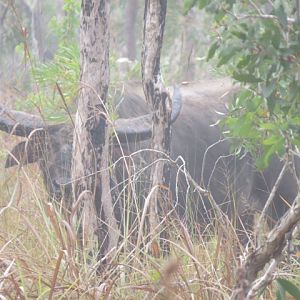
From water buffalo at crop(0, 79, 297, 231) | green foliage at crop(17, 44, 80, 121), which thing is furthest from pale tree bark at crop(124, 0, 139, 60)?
green foliage at crop(17, 44, 80, 121)

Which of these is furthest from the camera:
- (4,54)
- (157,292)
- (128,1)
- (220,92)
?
(128,1)

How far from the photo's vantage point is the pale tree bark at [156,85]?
16.7 ft

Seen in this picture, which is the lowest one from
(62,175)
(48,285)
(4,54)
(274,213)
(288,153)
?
(4,54)

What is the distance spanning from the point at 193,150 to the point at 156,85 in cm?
244

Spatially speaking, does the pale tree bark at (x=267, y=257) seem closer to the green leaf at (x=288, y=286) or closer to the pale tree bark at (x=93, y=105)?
the green leaf at (x=288, y=286)

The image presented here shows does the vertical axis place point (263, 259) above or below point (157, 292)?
above

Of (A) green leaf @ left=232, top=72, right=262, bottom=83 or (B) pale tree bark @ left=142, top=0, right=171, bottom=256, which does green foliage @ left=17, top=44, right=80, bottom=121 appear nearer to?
(B) pale tree bark @ left=142, top=0, right=171, bottom=256

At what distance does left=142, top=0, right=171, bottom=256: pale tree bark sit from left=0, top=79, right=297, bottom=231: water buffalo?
67 cm

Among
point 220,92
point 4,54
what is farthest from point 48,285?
point 4,54

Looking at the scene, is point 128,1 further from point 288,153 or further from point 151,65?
point 288,153

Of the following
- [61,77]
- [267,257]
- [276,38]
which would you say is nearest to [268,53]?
[276,38]

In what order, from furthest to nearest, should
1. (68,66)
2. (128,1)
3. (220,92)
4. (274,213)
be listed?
1. (128,1)
2. (220,92)
3. (274,213)
4. (68,66)

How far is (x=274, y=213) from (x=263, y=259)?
4.65 meters

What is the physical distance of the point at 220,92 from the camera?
336 inches
